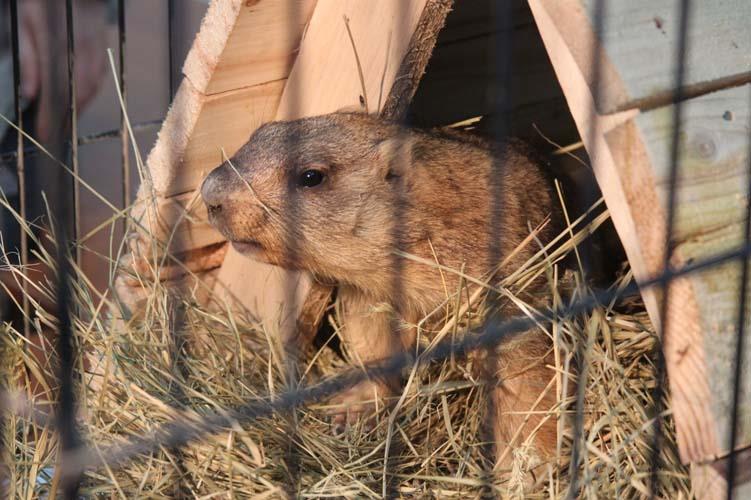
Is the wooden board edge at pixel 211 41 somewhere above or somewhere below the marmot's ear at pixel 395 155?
above

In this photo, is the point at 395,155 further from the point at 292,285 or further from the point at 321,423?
the point at 321,423

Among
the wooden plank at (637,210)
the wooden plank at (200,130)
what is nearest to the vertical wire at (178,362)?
the wooden plank at (200,130)

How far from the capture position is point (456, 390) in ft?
9.90

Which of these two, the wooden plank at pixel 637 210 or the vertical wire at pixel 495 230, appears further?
the vertical wire at pixel 495 230

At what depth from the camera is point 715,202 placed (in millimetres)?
2164

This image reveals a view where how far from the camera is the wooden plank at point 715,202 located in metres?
2.11

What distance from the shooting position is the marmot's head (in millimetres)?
2807

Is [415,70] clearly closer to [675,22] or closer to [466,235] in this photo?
[466,235]

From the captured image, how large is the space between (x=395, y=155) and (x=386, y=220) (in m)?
0.18

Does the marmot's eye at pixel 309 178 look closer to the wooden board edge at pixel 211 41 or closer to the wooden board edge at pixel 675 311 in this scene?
the wooden board edge at pixel 211 41

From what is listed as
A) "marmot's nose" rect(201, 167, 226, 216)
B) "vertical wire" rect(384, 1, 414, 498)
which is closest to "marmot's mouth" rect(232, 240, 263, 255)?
"marmot's nose" rect(201, 167, 226, 216)

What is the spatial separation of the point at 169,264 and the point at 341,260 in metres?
0.62

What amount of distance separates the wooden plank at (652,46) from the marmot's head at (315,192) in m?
0.87

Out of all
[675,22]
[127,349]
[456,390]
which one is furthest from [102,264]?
[675,22]
